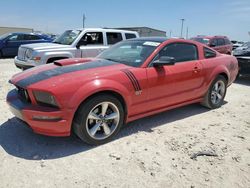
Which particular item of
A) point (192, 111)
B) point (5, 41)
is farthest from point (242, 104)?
point (5, 41)

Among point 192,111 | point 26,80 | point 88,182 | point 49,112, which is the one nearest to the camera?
point 88,182

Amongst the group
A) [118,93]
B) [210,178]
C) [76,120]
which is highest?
[118,93]

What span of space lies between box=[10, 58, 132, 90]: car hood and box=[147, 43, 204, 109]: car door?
57cm

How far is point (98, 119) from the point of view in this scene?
145 inches

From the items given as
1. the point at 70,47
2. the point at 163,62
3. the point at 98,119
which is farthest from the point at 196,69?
the point at 70,47

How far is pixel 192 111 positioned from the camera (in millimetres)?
5426

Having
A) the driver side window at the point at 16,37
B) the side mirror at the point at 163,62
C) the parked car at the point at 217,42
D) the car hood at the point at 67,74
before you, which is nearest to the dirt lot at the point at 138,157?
the car hood at the point at 67,74

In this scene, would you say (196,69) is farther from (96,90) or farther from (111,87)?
(96,90)

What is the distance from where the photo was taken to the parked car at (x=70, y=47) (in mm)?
7535

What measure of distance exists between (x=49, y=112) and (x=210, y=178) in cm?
209

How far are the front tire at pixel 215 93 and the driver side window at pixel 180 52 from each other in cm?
80

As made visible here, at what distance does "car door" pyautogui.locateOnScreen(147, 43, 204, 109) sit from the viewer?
4.21 meters

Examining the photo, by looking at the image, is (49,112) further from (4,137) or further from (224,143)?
(224,143)

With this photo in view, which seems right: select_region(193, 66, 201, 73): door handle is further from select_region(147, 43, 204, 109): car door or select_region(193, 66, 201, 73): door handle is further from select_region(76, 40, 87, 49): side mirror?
select_region(76, 40, 87, 49): side mirror
